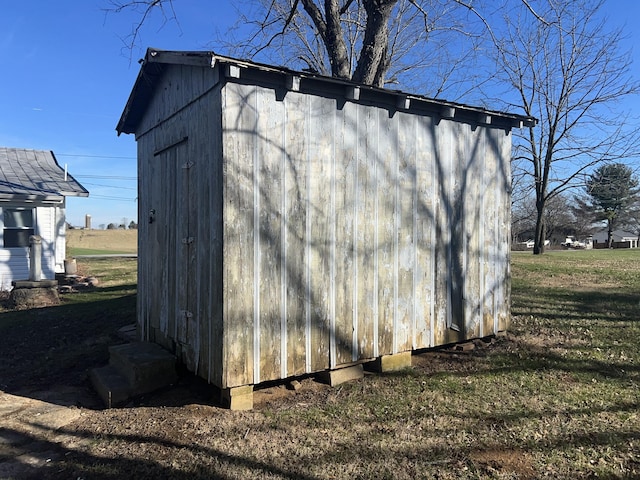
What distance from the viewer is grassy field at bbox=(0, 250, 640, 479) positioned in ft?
9.95

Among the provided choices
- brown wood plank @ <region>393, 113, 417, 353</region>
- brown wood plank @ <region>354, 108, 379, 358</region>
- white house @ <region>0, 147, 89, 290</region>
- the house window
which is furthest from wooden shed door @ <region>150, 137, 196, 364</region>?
the house window

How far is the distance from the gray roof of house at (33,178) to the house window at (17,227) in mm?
718

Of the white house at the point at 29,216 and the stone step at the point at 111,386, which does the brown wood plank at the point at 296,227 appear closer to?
the stone step at the point at 111,386

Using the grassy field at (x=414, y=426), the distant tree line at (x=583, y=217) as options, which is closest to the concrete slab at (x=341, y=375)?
the grassy field at (x=414, y=426)

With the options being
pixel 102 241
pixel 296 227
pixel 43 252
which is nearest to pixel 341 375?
pixel 296 227

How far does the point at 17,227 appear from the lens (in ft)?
40.7

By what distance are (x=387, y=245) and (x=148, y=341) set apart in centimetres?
322

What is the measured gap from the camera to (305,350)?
4.27 meters

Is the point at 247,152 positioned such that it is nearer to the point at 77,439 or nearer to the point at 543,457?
the point at 77,439

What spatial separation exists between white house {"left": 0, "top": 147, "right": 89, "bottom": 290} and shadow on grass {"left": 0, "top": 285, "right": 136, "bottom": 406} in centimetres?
312

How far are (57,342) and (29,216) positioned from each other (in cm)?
751

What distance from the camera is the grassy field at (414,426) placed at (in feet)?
9.95

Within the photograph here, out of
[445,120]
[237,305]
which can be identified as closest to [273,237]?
[237,305]

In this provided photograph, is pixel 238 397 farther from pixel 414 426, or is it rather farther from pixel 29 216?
pixel 29 216
